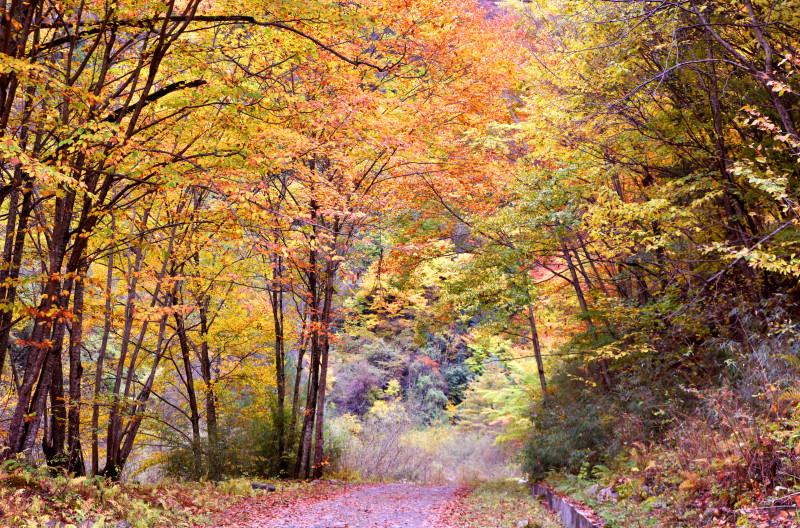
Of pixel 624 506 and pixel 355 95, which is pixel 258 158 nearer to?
pixel 355 95

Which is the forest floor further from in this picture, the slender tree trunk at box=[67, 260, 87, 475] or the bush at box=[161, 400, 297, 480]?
the bush at box=[161, 400, 297, 480]

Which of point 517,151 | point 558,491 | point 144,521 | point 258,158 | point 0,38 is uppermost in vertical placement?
point 517,151

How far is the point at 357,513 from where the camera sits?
29.8 ft

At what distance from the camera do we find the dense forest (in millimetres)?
6430

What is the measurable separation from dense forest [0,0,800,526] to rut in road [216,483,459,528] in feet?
8.30

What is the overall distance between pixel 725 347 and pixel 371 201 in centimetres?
697

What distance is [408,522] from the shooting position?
8500 millimetres

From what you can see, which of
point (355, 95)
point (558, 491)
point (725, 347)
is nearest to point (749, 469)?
point (725, 347)

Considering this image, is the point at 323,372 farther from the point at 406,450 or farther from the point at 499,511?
the point at 406,450

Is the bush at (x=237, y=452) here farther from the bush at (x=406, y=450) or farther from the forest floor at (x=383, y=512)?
the forest floor at (x=383, y=512)

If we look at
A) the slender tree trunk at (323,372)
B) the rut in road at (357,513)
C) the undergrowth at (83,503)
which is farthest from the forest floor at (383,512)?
the slender tree trunk at (323,372)

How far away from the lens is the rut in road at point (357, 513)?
7805 millimetres

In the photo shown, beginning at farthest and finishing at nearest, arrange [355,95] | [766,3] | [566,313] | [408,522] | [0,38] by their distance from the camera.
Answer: [566,313]
[355,95]
[408,522]
[766,3]
[0,38]

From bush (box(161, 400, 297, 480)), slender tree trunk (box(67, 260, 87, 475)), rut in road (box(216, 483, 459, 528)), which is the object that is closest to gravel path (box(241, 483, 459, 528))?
rut in road (box(216, 483, 459, 528))
